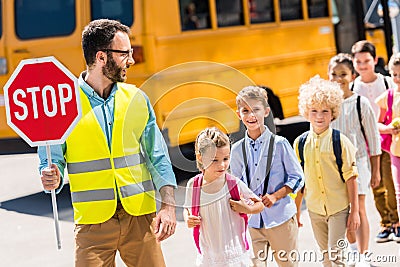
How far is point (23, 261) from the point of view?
18.2 ft

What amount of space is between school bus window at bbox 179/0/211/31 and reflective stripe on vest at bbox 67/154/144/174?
459 cm

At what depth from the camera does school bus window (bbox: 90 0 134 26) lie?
7.26m

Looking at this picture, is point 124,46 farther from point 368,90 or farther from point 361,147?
point 368,90

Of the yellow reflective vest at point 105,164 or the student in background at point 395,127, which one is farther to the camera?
the student in background at point 395,127

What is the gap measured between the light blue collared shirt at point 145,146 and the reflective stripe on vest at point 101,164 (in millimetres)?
51

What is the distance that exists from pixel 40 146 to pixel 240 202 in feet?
3.01

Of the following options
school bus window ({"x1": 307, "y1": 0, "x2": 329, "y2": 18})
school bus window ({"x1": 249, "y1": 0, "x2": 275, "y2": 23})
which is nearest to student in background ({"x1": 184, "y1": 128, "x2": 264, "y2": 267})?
school bus window ({"x1": 249, "y1": 0, "x2": 275, "y2": 23})

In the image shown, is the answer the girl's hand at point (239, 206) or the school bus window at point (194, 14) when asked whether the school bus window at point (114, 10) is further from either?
the girl's hand at point (239, 206)

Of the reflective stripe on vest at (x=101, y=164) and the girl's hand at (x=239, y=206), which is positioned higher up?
the reflective stripe on vest at (x=101, y=164)

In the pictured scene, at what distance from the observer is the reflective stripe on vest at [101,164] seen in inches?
122

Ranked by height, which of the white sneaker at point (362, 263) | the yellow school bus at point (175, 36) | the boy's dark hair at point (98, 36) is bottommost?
the white sneaker at point (362, 263)

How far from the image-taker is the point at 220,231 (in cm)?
338

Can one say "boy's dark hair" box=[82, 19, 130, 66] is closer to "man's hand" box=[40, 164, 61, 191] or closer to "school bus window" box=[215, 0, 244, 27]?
"man's hand" box=[40, 164, 61, 191]

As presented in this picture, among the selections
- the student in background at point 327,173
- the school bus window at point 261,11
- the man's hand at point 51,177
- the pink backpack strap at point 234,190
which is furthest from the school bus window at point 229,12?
the man's hand at point 51,177
